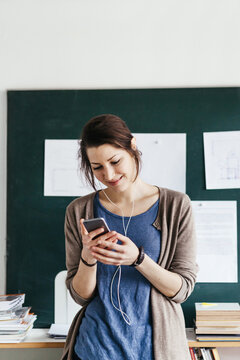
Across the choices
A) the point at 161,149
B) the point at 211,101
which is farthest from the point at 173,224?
the point at 211,101

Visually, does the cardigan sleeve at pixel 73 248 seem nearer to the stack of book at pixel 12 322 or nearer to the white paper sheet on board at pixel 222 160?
the stack of book at pixel 12 322

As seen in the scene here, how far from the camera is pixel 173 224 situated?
1.33 meters

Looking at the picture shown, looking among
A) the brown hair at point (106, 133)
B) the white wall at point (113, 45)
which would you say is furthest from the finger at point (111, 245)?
the white wall at point (113, 45)

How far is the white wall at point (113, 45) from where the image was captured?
81.7 inches

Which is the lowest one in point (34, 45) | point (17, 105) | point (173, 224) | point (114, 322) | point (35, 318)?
point (35, 318)

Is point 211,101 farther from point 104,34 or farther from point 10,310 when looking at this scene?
point 10,310

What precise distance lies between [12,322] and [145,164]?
101 cm

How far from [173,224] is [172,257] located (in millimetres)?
113

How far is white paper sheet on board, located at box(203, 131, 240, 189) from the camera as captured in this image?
203 centimetres

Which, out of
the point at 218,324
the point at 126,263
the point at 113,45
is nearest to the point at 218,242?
the point at 218,324

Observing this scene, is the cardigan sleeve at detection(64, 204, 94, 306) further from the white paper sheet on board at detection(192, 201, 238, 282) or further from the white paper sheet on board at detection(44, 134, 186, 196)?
the white paper sheet on board at detection(192, 201, 238, 282)

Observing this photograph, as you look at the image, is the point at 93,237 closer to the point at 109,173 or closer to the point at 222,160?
the point at 109,173

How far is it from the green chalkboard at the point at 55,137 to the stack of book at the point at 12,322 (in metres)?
0.17

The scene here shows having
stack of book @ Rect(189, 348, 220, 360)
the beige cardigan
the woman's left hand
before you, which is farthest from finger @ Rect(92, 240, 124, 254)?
stack of book @ Rect(189, 348, 220, 360)
